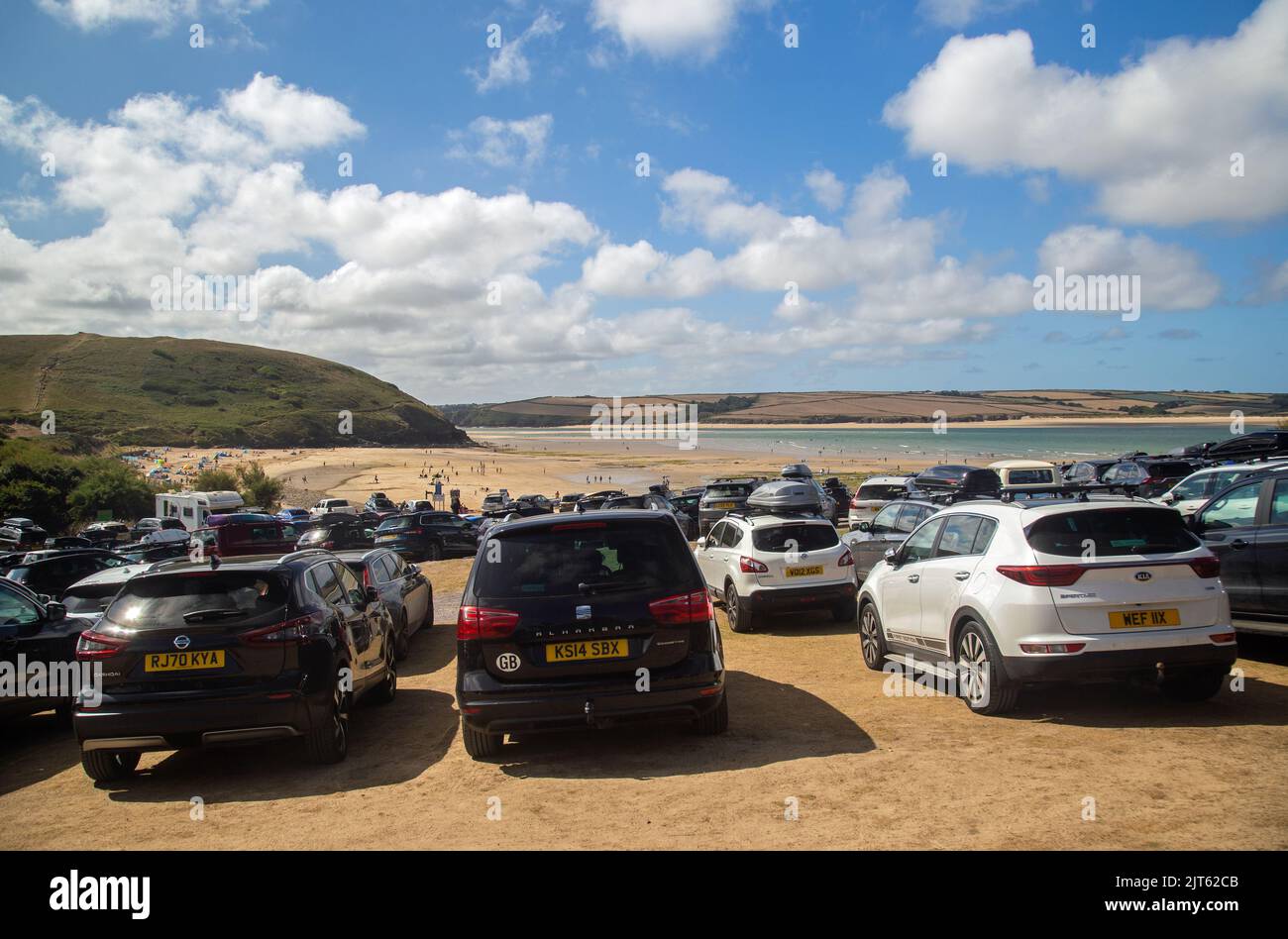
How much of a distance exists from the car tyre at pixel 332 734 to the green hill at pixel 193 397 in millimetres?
108705

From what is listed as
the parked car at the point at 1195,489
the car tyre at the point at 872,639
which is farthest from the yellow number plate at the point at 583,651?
the parked car at the point at 1195,489

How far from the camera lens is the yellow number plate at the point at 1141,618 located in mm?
6320

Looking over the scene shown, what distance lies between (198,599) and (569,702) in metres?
2.77

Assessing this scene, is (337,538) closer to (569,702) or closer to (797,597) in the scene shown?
(797,597)

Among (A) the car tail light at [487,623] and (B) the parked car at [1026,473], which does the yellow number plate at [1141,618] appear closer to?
(A) the car tail light at [487,623]

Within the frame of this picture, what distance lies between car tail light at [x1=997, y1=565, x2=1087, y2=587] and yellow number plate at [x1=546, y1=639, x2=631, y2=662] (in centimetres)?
299

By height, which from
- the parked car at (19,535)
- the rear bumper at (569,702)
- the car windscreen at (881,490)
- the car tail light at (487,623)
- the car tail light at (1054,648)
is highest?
the car windscreen at (881,490)

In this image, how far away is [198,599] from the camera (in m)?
6.34

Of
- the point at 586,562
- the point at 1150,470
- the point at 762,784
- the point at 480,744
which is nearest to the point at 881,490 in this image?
the point at 1150,470

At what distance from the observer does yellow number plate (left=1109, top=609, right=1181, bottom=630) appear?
6.32 meters

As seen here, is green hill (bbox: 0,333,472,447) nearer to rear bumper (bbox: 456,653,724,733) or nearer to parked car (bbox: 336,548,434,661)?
parked car (bbox: 336,548,434,661)

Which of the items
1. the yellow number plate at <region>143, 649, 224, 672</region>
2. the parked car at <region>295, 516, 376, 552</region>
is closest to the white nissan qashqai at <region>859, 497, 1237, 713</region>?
the yellow number plate at <region>143, 649, 224, 672</region>
